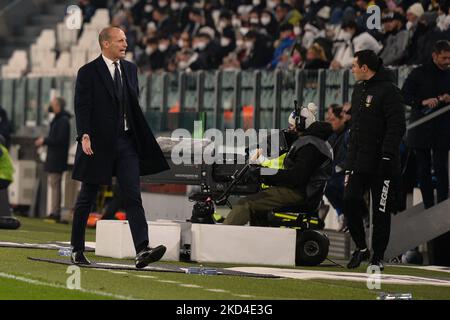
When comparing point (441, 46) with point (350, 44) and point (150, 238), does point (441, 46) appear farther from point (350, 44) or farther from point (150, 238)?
point (350, 44)

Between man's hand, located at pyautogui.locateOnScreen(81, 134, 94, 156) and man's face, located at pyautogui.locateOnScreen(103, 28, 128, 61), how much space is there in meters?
0.79

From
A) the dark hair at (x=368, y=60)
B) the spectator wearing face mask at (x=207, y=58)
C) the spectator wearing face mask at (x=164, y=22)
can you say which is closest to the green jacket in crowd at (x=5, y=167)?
the spectator wearing face mask at (x=207, y=58)

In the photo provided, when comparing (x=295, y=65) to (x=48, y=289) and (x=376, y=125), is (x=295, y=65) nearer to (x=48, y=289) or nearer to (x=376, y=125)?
(x=376, y=125)

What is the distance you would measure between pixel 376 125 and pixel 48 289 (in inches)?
178

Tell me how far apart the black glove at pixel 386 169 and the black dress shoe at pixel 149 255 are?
8.87ft

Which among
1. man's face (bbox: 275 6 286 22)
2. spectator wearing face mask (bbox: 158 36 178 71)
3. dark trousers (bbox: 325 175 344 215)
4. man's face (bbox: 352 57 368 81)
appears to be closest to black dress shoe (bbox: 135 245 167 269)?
man's face (bbox: 352 57 368 81)

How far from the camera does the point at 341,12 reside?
23.8 meters

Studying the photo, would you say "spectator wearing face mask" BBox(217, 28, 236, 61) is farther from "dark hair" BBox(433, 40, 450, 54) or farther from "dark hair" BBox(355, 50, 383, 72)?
"dark hair" BBox(355, 50, 383, 72)

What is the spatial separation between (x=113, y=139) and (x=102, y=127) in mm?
140

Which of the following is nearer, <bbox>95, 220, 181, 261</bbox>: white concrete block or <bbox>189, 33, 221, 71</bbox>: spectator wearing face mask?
<bbox>95, 220, 181, 261</bbox>: white concrete block

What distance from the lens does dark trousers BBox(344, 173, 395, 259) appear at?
559 inches

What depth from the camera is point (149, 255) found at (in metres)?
12.3

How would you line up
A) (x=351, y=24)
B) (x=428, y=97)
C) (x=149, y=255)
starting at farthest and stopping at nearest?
(x=351, y=24) → (x=428, y=97) → (x=149, y=255)

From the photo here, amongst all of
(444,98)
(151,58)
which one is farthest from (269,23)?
(444,98)
